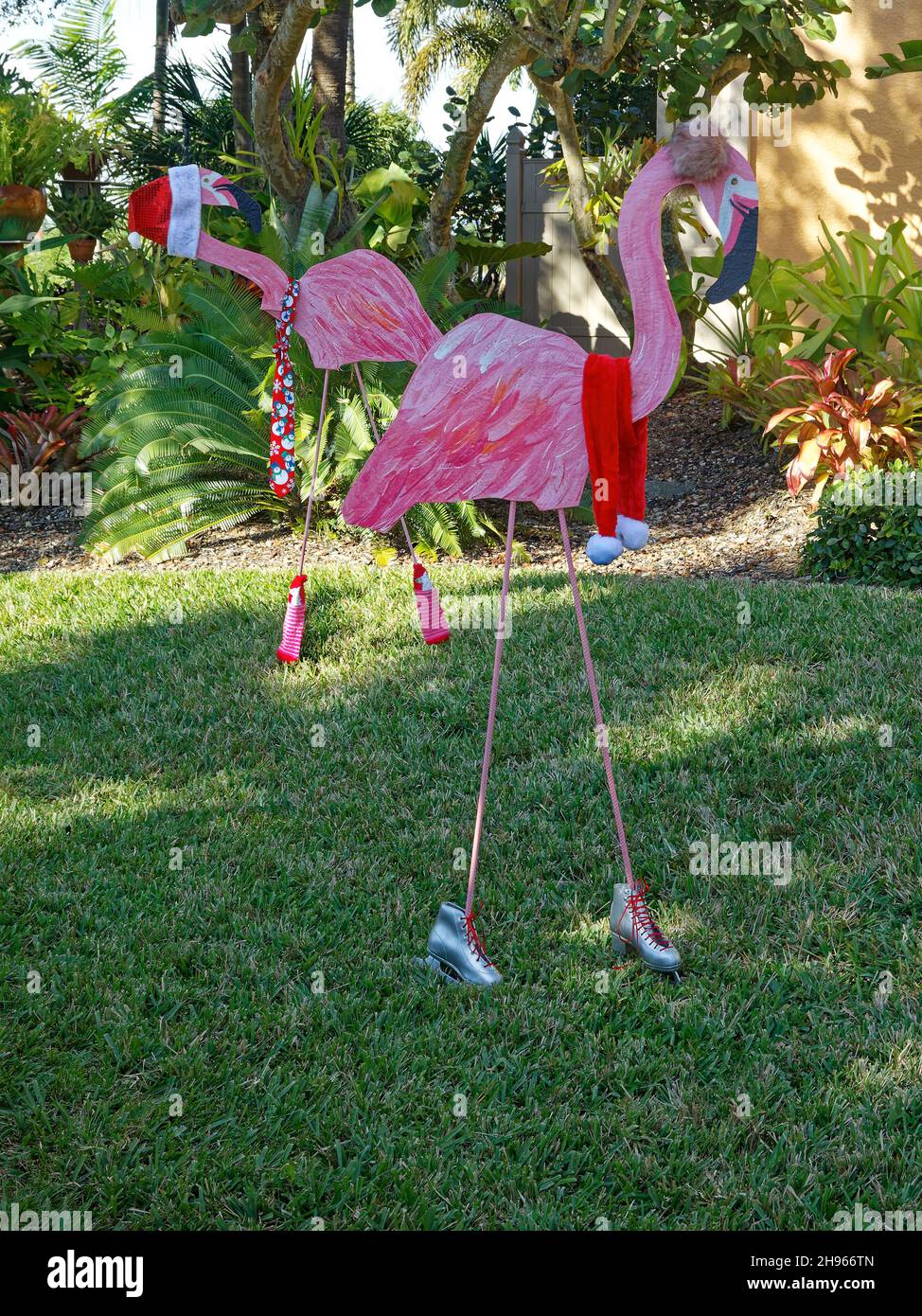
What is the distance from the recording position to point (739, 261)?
9.31 ft


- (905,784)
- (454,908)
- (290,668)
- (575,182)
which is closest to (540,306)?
(575,182)

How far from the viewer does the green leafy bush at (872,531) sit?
6.00 metres

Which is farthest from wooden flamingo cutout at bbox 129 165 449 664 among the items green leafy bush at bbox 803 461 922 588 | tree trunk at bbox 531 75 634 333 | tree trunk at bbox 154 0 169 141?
tree trunk at bbox 154 0 169 141

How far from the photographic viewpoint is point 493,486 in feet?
10.1

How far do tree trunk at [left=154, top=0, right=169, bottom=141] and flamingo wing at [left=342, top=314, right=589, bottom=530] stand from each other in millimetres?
12904

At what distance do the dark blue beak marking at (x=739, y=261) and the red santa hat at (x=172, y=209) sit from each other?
6.13 feet

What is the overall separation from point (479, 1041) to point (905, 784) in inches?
74.1

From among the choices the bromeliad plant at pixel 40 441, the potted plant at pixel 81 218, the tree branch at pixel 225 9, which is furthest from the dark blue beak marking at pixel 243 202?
the potted plant at pixel 81 218

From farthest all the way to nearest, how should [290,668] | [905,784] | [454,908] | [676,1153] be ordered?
[290,668] → [905,784] → [454,908] → [676,1153]

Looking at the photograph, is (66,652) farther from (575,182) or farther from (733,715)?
(575,182)

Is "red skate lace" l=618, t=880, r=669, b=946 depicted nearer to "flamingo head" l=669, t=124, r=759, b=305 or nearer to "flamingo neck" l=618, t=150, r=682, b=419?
"flamingo neck" l=618, t=150, r=682, b=419

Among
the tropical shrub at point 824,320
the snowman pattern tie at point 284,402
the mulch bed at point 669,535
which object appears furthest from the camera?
the tropical shrub at point 824,320

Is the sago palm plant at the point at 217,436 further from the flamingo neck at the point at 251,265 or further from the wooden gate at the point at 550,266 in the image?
the wooden gate at the point at 550,266

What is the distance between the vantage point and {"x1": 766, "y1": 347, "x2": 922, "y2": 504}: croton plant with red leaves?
6.52 metres
